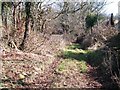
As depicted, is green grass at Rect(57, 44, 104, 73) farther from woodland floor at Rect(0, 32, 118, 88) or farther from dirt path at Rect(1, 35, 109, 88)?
dirt path at Rect(1, 35, 109, 88)

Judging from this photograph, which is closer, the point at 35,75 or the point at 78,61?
the point at 35,75

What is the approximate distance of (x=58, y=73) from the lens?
12.9m

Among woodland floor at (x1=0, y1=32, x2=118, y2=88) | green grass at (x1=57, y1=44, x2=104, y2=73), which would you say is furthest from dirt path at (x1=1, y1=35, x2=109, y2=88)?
green grass at (x1=57, y1=44, x2=104, y2=73)

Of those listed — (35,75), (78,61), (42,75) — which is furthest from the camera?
(78,61)

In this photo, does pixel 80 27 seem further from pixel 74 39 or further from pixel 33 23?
pixel 33 23

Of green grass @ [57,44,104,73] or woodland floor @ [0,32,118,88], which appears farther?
green grass @ [57,44,104,73]

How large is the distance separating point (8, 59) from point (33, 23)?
8.54 metres

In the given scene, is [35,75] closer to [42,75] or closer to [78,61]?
[42,75]

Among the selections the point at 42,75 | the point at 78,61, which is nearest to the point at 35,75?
the point at 42,75

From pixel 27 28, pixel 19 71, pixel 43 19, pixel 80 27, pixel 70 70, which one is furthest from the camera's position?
pixel 80 27

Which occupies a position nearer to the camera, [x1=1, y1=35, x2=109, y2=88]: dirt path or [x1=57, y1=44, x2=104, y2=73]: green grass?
[x1=1, y1=35, x2=109, y2=88]: dirt path

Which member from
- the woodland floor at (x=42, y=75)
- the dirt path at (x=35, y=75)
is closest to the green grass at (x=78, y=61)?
the woodland floor at (x=42, y=75)

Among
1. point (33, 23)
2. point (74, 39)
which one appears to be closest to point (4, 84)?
point (33, 23)

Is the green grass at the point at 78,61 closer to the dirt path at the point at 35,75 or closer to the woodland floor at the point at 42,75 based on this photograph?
the woodland floor at the point at 42,75
